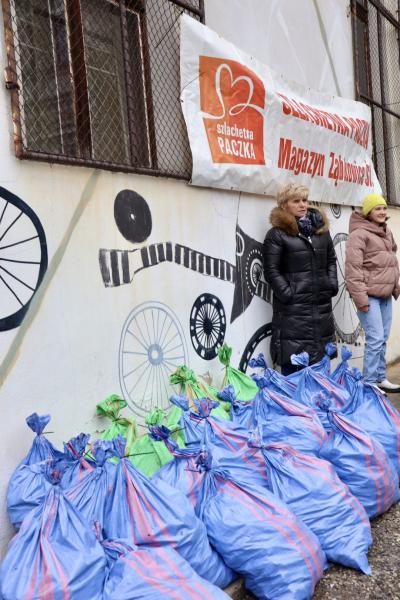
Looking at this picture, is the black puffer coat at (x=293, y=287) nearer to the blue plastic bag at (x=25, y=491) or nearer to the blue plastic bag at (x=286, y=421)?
the blue plastic bag at (x=286, y=421)

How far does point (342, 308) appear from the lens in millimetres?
6094

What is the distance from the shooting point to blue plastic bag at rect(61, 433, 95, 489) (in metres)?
2.66

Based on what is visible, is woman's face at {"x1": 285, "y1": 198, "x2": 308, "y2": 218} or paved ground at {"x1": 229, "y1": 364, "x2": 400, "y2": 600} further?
woman's face at {"x1": 285, "y1": 198, "x2": 308, "y2": 218}

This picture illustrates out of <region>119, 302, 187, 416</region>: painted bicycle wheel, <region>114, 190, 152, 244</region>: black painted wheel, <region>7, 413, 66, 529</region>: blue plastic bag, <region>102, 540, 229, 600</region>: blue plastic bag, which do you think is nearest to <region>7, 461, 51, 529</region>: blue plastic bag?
<region>7, 413, 66, 529</region>: blue plastic bag

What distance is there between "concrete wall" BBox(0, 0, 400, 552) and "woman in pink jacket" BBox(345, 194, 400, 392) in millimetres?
866

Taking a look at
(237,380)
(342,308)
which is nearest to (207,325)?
(237,380)

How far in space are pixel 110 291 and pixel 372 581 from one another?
1.94m

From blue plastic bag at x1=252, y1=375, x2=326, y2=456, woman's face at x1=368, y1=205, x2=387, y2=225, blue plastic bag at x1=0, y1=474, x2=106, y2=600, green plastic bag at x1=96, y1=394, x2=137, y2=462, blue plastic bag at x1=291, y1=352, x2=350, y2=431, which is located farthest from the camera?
woman's face at x1=368, y1=205, x2=387, y2=225

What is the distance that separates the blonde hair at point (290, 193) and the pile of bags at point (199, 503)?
65.9 inches

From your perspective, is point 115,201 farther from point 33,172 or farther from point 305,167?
point 305,167

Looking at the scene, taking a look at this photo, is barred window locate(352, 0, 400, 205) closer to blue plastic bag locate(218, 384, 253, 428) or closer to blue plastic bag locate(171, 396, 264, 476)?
blue plastic bag locate(218, 384, 253, 428)

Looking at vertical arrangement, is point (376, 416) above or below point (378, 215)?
below

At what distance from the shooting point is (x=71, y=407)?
310 cm

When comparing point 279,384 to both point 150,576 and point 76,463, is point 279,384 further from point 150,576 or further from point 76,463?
point 150,576
